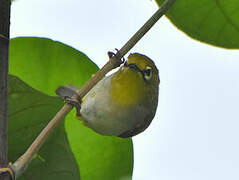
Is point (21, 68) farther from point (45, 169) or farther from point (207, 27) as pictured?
point (207, 27)

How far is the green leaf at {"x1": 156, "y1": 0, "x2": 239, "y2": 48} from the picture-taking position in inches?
37.9

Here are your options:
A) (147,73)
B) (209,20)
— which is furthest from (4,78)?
(147,73)

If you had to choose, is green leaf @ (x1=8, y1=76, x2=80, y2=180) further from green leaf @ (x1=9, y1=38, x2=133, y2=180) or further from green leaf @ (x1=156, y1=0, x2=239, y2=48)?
green leaf @ (x1=156, y1=0, x2=239, y2=48)

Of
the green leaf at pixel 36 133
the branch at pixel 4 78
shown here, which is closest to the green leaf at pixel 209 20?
the green leaf at pixel 36 133

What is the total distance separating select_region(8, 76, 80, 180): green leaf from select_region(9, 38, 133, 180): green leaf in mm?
86

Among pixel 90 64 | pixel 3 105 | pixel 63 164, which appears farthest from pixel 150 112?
pixel 3 105

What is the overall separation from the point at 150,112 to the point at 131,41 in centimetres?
54

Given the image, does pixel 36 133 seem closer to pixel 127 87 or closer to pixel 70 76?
pixel 70 76

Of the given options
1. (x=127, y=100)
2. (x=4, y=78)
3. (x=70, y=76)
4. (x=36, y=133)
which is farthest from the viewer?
(x=127, y=100)

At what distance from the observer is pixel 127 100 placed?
1187mm

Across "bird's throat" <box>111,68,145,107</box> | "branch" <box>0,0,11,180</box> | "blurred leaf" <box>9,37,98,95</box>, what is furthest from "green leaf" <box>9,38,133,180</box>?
"branch" <box>0,0,11,180</box>

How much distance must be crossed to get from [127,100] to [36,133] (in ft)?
1.15

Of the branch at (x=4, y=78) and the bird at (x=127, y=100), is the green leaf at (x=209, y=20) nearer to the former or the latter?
the bird at (x=127, y=100)

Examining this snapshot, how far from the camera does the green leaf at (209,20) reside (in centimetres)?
96
